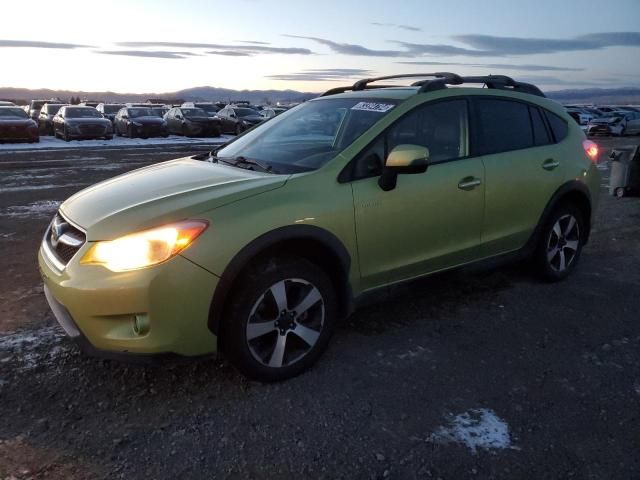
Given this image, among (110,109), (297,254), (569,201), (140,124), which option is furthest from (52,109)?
(297,254)

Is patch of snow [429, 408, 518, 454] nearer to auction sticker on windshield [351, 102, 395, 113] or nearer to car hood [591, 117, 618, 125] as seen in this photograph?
auction sticker on windshield [351, 102, 395, 113]

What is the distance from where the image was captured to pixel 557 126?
4891 mm

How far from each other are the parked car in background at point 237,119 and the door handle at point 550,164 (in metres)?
25.1

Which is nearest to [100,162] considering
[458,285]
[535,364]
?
[458,285]

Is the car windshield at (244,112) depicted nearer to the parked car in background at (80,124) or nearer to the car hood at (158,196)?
the parked car in background at (80,124)

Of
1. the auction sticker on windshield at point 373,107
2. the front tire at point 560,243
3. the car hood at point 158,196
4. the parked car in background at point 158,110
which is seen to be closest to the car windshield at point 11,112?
the parked car in background at point 158,110

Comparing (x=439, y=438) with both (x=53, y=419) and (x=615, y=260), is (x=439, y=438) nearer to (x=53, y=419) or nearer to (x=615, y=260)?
(x=53, y=419)

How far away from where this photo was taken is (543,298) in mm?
4652

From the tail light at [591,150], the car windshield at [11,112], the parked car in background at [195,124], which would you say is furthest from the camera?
the parked car in background at [195,124]

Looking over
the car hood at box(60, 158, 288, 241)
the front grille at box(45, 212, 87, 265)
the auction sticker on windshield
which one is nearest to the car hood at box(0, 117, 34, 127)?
the car hood at box(60, 158, 288, 241)

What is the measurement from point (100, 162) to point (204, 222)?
13.5 m

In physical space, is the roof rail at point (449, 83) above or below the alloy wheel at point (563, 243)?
above

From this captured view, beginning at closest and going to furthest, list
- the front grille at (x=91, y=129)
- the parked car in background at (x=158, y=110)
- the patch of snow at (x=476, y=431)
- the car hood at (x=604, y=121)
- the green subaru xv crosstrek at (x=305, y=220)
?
1. the patch of snow at (x=476, y=431)
2. the green subaru xv crosstrek at (x=305, y=220)
3. the front grille at (x=91, y=129)
4. the parked car in background at (x=158, y=110)
5. the car hood at (x=604, y=121)

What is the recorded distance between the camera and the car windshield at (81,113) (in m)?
23.9
